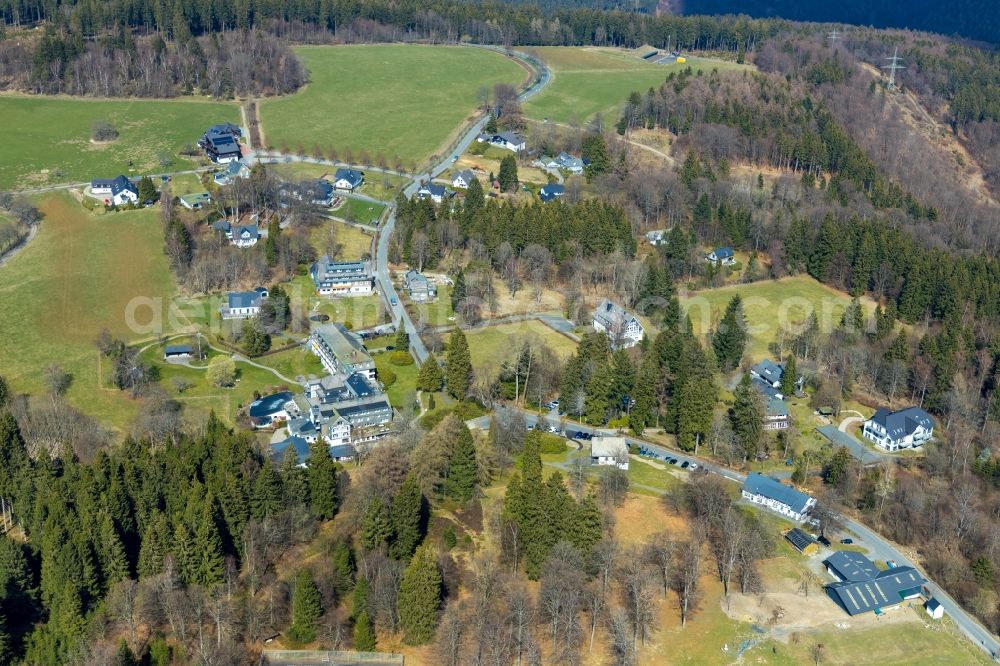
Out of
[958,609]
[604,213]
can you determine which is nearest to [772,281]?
[604,213]

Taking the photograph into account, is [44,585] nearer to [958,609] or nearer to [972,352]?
[958,609]

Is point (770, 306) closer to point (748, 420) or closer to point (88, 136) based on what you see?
point (748, 420)

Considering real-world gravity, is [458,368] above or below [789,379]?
above

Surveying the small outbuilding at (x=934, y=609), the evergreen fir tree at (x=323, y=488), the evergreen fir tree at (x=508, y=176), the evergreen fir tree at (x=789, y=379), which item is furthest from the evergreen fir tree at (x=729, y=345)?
the evergreen fir tree at (x=508, y=176)

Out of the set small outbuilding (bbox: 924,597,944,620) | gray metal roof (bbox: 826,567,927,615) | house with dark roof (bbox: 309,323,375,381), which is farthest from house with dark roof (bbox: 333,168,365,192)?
small outbuilding (bbox: 924,597,944,620)

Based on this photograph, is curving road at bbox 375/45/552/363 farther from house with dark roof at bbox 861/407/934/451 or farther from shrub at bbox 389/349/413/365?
house with dark roof at bbox 861/407/934/451

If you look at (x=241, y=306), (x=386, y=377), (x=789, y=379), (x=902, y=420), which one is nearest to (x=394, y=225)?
(x=241, y=306)

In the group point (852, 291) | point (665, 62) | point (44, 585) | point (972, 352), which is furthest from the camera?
point (665, 62)
